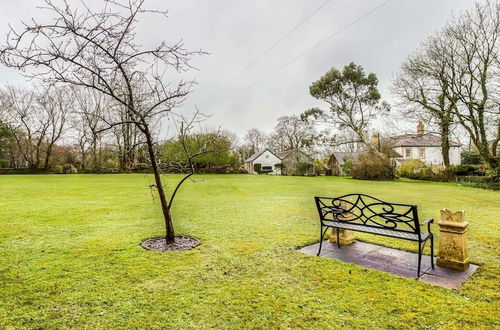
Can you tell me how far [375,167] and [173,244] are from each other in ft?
88.3

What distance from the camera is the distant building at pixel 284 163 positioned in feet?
139

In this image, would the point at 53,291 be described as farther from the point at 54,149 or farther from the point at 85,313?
the point at 54,149

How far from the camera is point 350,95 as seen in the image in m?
31.7

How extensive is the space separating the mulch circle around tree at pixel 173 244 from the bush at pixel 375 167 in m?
26.3

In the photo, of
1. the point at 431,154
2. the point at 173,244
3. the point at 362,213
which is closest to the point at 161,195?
the point at 173,244

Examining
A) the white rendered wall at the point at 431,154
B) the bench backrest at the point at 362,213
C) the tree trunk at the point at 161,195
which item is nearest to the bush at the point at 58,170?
the tree trunk at the point at 161,195

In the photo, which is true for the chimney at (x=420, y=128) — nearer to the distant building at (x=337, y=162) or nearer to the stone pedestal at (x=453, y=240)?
the distant building at (x=337, y=162)

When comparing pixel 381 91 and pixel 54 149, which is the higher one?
pixel 381 91

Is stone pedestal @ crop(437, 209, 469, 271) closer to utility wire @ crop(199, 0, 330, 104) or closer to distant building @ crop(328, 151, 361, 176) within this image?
utility wire @ crop(199, 0, 330, 104)

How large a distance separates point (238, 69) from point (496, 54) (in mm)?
17997

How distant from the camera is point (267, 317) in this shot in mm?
3004

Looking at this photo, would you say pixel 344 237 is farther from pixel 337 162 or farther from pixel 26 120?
pixel 26 120

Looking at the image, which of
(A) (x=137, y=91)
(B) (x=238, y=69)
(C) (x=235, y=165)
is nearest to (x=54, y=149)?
(C) (x=235, y=165)

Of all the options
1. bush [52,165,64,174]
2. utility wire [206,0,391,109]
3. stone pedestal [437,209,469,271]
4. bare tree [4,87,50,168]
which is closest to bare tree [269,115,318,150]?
utility wire [206,0,391,109]
